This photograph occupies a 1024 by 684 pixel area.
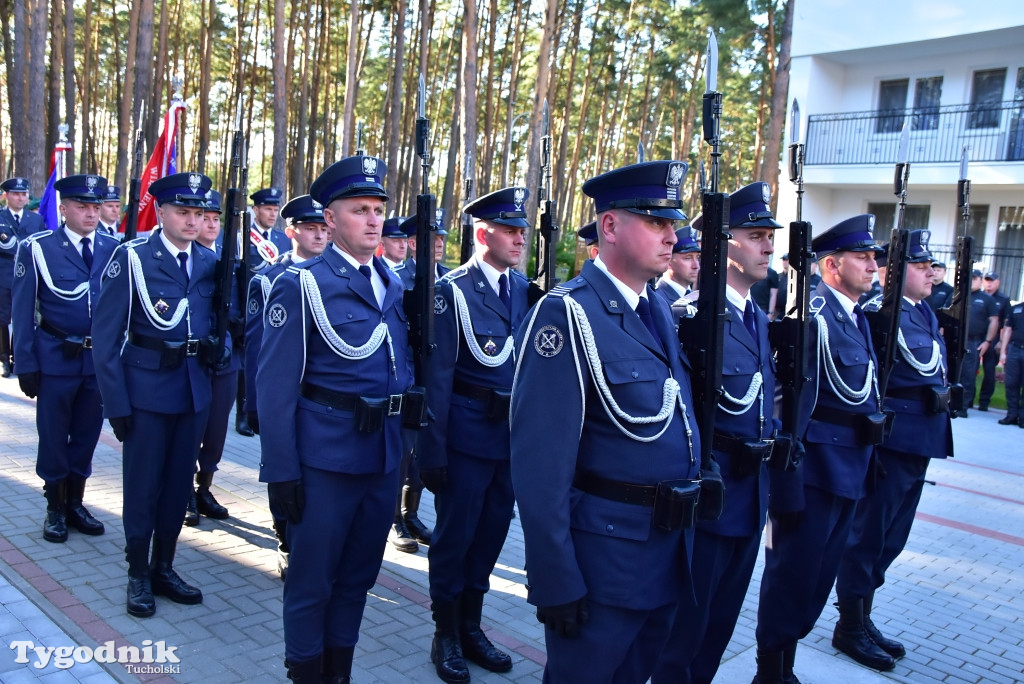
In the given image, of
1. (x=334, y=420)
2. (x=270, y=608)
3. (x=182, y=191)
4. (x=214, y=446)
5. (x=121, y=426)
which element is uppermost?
(x=182, y=191)

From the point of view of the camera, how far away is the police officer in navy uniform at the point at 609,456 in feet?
8.38

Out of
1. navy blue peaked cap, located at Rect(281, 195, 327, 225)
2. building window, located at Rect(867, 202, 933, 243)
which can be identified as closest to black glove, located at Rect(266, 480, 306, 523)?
navy blue peaked cap, located at Rect(281, 195, 327, 225)

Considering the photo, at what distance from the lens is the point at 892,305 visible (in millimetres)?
4797

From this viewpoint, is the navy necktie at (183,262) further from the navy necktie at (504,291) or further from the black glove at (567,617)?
the black glove at (567,617)

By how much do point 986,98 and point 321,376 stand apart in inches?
722

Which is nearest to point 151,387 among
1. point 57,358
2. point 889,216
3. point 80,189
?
point 57,358

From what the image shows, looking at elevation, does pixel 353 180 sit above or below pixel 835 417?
above

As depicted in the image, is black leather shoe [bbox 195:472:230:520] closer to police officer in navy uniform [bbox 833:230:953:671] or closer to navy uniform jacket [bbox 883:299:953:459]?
police officer in navy uniform [bbox 833:230:953:671]

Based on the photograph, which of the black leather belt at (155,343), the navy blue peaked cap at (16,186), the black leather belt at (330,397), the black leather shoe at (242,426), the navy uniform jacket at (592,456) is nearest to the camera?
the navy uniform jacket at (592,456)

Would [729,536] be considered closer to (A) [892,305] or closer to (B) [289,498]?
(B) [289,498]

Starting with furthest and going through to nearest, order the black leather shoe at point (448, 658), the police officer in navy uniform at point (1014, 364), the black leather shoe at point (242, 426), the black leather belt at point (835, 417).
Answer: the police officer in navy uniform at point (1014, 364), the black leather shoe at point (242, 426), the black leather belt at point (835, 417), the black leather shoe at point (448, 658)

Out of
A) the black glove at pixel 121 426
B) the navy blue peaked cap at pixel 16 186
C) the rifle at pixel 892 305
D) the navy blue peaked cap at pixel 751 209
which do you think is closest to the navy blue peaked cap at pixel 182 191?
the black glove at pixel 121 426

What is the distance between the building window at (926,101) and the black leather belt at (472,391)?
55.3ft

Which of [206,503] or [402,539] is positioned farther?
[206,503]
